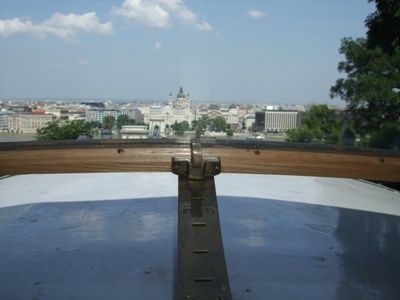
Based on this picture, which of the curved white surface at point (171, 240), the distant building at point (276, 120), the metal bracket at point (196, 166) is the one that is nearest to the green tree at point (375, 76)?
the distant building at point (276, 120)

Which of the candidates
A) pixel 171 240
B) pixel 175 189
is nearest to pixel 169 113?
pixel 175 189

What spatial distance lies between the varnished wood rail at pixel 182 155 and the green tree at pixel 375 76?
26.0 ft

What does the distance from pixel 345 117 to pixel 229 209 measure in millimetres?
11823

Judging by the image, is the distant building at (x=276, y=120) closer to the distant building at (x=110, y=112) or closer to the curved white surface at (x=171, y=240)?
the distant building at (x=110, y=112)

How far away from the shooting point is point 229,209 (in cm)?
305

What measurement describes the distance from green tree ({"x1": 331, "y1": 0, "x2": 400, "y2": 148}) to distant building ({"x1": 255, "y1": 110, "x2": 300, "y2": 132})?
97.3 inches

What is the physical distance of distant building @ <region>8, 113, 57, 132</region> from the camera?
12.4 m

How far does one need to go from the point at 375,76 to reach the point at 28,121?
1093cm

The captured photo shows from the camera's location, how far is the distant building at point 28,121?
Result: 40.8ft

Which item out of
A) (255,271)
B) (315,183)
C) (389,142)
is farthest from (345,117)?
(255,271)

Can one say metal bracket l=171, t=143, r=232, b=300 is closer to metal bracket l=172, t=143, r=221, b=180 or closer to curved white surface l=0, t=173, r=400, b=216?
metal bracket l=172, t=143, r=221, b=180

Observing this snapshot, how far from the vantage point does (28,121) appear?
1596 cm

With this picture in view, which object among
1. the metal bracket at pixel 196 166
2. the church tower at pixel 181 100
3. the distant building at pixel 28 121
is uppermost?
the church tower at pixel 181 100

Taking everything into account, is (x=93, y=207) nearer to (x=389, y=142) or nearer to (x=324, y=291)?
(x=324, y=291)
